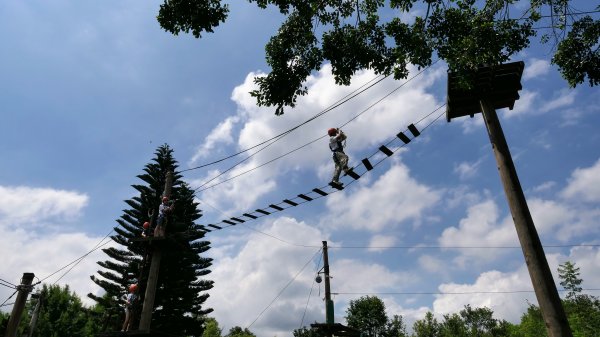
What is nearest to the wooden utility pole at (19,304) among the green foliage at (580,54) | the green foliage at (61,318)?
the green foliage at (580,54)

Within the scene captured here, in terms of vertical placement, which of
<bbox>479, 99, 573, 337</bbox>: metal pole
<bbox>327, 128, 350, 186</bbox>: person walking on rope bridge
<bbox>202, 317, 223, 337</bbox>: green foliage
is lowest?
<bbox>479, 99, 573, 337</bbox>: metal pole

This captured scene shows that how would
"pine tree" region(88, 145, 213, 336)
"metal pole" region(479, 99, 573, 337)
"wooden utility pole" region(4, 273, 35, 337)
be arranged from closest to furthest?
"metal pole" region(479, 99, 573, 337) < "wooden utility pole" region(4, 273, 35, 337) < "pine tree" region(88, 145, 213, 336)

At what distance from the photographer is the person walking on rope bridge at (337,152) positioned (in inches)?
376

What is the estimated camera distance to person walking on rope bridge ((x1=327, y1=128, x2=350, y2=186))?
9.56 m

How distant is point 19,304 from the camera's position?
11.0 m

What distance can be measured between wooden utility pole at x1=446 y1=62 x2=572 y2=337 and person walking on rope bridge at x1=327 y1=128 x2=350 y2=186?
120 inches

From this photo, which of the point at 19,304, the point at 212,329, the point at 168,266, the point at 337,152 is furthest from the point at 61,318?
the point at 337,152

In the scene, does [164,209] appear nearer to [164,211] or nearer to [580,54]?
[164,211]

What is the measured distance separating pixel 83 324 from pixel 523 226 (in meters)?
39.8

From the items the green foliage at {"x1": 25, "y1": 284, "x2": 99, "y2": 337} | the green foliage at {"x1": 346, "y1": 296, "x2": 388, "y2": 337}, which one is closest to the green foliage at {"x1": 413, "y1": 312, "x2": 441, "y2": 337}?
the green foliage at {"x1": 346, "y1": 296, "x2": 388, "y2": 337}

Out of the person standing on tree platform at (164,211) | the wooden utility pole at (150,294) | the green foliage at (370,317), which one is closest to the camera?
the wooden utility pole at (150,294)

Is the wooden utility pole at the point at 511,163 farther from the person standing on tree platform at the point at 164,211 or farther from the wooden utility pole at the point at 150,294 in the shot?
the person standing on tree platform at the point at 164,211

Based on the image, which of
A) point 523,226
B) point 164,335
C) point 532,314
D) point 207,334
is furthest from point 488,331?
point 523,226

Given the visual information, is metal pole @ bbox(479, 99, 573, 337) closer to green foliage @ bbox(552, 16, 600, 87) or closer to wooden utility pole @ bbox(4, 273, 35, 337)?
green foliage @ bbox(552, 16, 600, 87)
